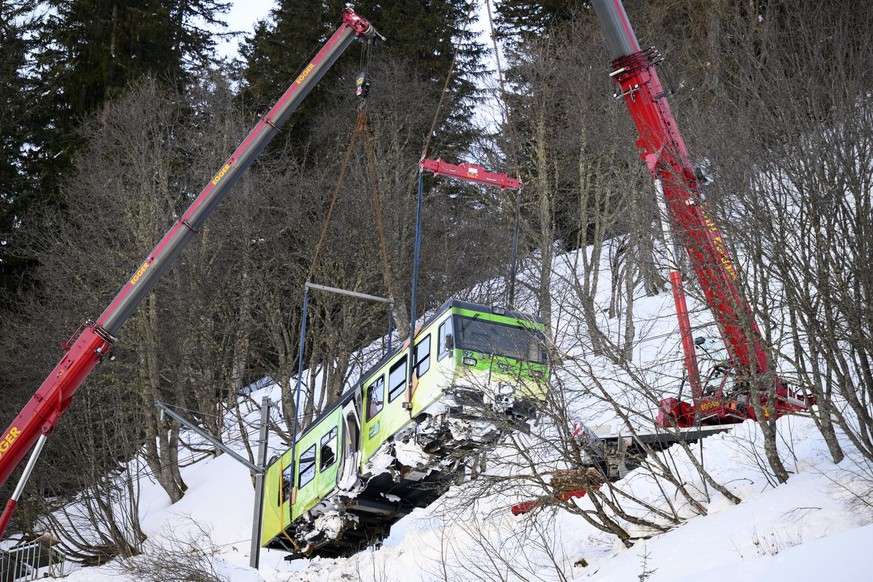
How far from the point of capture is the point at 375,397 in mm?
14719

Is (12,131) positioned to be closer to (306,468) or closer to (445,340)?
(306,468)

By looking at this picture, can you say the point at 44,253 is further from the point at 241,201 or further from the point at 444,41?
the point at 444,41

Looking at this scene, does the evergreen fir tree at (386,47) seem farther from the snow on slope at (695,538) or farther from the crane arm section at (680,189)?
the crane arm section at (680,189)

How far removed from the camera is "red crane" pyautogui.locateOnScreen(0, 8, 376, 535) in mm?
16234

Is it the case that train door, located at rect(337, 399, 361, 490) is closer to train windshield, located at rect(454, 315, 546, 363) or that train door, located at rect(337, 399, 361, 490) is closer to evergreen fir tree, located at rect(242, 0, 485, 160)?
train windshield, located at rect(454, 315, 546, 363)

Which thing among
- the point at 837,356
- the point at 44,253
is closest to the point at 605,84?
the point at 44,253

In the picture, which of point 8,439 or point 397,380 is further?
point 8,439

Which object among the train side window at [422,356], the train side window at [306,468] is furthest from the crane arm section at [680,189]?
A: the train side window at [306,468]

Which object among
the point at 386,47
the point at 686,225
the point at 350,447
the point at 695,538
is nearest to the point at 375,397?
the point at 350,447

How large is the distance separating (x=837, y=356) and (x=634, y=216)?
287 inches

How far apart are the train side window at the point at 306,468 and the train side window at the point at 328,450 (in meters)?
0.35

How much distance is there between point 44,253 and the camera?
27.5m

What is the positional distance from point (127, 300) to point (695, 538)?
1026cm

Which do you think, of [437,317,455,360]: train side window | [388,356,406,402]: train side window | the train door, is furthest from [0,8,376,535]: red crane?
[437,317,455,360]: train side window
